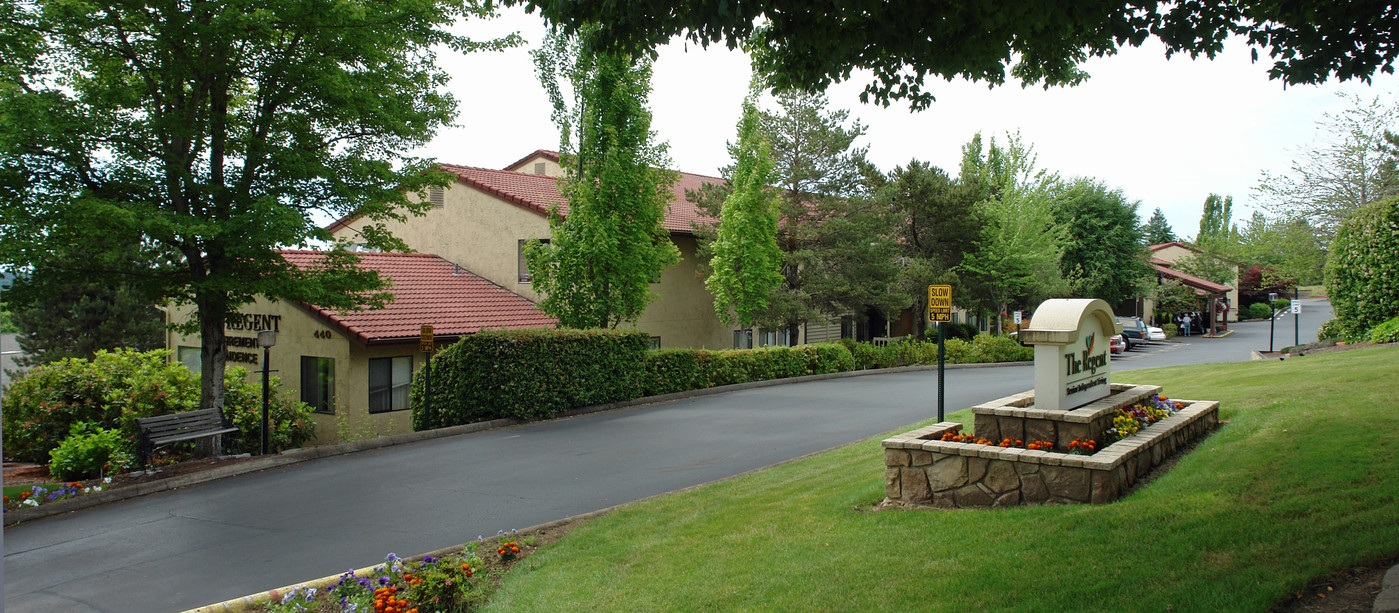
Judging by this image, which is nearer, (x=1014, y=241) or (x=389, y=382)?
(x=389, y=382)

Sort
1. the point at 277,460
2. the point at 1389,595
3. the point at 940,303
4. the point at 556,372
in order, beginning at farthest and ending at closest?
the point at 556,372 < the point at 277,460 < the point at 940,303 < the point at 1389,595

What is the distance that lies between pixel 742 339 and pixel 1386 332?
1935cm

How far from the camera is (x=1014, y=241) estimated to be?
117 ft

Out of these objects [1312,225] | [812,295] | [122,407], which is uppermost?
[1312,225]


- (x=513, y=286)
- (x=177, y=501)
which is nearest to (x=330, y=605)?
(x=177, y=501)

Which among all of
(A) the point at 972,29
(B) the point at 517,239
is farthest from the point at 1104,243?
(A) the point at 972,29

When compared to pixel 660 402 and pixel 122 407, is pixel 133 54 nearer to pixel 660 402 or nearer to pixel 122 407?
pixel 122 407

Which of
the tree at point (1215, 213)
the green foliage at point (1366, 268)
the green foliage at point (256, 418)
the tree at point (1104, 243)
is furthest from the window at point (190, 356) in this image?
the tree at point (1215, 213)

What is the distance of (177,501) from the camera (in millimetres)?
10859

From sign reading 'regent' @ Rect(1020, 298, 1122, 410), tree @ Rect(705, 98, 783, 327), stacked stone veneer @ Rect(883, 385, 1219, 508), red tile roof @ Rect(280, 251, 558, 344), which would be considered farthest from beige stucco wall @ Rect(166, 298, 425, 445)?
sign reading 'regent' @ Rect(1020, 298, 1122, 410)

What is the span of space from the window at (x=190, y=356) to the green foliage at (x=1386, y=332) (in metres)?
32.7

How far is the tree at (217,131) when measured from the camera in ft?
36.5

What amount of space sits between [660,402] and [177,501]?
38.6 feet

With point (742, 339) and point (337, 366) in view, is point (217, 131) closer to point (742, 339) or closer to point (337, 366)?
point (337, 366)
